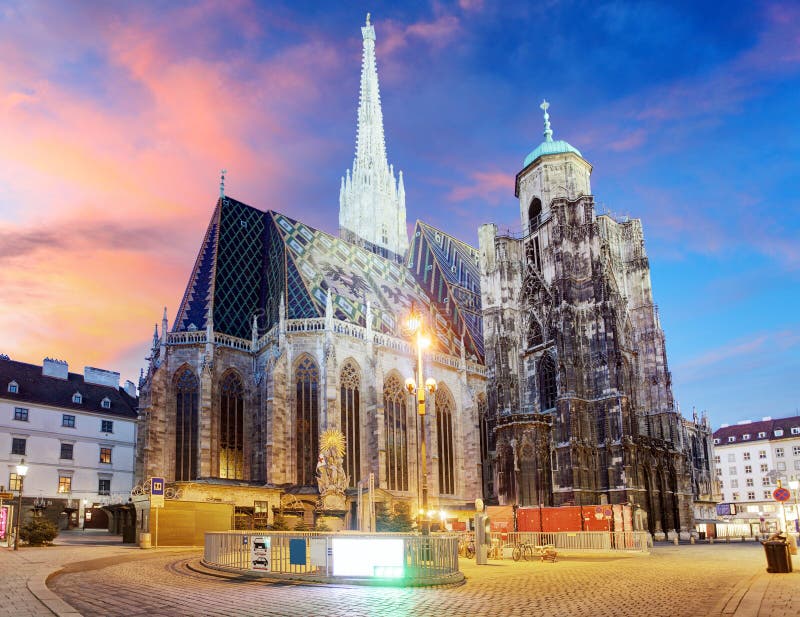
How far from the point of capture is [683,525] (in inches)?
1770

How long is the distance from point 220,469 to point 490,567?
87.6ft

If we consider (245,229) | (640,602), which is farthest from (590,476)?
(640,602)

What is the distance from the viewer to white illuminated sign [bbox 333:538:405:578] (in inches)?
570

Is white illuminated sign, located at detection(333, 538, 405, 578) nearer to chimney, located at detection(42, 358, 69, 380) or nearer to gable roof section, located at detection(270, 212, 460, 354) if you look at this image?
gable roof section, located at detection(270, 212, 460, 354)

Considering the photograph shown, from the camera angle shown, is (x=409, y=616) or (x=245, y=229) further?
(x=245, y=229)

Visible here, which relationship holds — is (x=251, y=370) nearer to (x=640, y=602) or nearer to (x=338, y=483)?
(x=338, y=483)

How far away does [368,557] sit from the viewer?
14602mm

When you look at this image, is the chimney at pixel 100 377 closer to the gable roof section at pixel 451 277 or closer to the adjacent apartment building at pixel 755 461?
the gable roof section at pixel 451 277

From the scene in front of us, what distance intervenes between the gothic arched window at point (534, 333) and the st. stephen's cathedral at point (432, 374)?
6.7 inches

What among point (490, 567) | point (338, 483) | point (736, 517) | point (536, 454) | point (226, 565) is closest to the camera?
point (226, 565)

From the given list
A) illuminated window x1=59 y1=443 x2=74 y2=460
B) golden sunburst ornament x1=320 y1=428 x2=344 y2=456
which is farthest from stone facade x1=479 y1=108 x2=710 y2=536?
illuminated window x1=59 y1=443 x2=74 y2=460

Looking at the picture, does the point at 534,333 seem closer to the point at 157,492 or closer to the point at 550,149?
the point at 550,149

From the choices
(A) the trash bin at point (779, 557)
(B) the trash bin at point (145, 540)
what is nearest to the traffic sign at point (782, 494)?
(A) the trash bin at point (779, 557)

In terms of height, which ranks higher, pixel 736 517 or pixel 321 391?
Result: pixel 321 391
